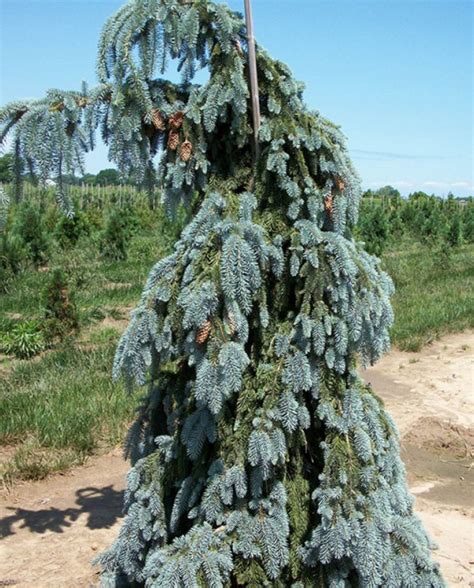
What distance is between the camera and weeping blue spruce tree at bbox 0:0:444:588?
2.55m

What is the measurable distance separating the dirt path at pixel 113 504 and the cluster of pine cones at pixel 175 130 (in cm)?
225

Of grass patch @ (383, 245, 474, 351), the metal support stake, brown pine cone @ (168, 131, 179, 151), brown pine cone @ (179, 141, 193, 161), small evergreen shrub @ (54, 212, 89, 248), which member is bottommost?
grass patch @ (383, 245, 474, 351)

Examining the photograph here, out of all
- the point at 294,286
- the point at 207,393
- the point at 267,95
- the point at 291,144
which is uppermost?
the point at 267,95

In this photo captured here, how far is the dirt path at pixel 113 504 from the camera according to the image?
3699 mm

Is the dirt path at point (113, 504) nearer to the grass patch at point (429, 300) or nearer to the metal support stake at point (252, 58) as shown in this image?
the grass patch at point (429, 300)

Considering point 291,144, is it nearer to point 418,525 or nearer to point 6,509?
point 418,525

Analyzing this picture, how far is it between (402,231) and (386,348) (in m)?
26.9

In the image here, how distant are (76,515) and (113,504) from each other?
0.86ft

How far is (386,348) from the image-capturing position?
280 cm

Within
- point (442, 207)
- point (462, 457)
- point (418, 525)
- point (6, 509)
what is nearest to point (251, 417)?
point (418, 525)

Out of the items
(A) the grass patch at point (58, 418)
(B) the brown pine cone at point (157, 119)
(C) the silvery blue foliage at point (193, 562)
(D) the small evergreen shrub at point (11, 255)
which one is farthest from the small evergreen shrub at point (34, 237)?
(C) the silvery blue foliage at point (193, 562)

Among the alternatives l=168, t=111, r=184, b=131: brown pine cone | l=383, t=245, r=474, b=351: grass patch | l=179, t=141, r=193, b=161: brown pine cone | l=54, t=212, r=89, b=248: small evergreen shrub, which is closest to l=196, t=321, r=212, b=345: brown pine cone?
l=179, t=141, r=193, b=161: brown pine cone

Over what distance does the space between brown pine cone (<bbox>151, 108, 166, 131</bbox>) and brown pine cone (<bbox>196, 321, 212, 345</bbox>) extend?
88 centimetres

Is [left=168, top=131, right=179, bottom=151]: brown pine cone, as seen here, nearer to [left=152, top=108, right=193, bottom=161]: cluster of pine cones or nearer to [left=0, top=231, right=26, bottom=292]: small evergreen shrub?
[left=152, top=108, right=193, bottom=161]: cluster of pine cones
